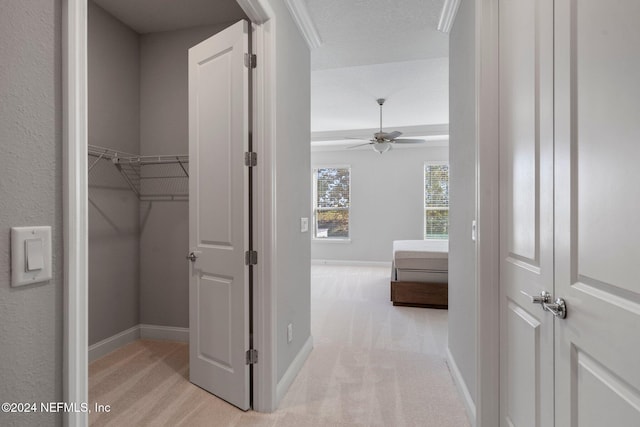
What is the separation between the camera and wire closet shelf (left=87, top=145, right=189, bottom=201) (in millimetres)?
2846

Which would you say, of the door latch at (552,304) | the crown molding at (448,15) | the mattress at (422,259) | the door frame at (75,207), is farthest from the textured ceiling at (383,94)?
the door frame at (75,207)

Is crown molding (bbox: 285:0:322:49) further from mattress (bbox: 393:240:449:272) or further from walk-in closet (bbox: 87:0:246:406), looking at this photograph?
mattress (bbox: 393:240:449:272)

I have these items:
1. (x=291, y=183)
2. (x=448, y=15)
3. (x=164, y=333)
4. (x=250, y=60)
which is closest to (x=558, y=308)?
(x=291, y=183)

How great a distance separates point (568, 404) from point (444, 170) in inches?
248

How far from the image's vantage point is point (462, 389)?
2.01m

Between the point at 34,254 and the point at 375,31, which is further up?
the point at 375,31

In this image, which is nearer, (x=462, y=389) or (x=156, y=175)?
(x=462, y=389)

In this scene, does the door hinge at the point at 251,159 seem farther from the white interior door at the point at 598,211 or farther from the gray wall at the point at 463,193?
the white interior door at the point at 598,211

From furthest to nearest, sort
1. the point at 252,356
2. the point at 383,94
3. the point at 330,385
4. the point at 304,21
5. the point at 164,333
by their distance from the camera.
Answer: the point at 383,94 < the point at 164,333 < the point at 304,21 < the point at 330,385 < the point at 252,356

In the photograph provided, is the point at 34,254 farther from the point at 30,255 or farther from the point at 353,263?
the point at 353,263

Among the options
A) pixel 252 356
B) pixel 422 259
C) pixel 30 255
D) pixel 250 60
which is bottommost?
pixel 252 356

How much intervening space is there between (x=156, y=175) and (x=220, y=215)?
1.33 m

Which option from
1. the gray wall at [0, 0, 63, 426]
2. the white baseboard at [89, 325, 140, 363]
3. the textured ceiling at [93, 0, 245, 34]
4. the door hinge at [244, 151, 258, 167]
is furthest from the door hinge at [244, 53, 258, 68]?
the white baseboard at [89, 325, 140, 363]

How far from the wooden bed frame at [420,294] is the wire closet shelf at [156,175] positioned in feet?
9.14
